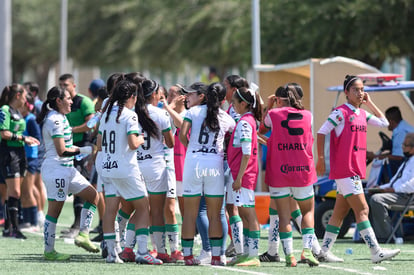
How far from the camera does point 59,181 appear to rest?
38.2 feet

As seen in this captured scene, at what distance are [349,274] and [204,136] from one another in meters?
2.02

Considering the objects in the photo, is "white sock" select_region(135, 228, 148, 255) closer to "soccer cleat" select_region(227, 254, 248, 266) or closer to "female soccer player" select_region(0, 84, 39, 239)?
"soccer cleat" select_region(227, 254, 248, 266)

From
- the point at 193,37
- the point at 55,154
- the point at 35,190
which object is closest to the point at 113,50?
the point at 193,37

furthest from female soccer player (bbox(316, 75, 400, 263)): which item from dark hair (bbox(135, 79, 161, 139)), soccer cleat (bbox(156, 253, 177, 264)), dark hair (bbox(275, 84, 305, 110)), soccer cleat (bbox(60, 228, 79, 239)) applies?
soccer cleat (bbox(60, 228, 79, 239))

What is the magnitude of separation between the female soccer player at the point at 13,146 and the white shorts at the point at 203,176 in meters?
3.98

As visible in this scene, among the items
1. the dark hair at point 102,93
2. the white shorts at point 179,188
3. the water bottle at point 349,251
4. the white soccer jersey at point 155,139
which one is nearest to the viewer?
the white soccer jersey at point 155,139

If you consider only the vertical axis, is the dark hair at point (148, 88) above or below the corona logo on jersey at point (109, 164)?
above

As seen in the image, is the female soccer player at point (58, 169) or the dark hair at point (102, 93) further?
the dark hair at point (102, 93)

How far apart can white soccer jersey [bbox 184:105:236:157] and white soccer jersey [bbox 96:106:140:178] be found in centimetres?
57

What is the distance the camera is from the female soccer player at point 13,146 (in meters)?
14.4

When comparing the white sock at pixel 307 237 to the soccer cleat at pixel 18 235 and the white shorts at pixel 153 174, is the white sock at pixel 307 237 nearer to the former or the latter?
the white shorts at pixel 153 174

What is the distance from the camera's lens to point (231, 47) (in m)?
37.6

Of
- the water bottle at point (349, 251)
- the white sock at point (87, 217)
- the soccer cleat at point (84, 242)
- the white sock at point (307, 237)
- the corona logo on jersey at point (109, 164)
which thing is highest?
the corona logo on jersey at point (109, 164)

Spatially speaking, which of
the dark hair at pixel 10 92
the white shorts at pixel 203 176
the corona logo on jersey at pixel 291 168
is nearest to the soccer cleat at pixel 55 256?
the white shorts at pixel 203 176
